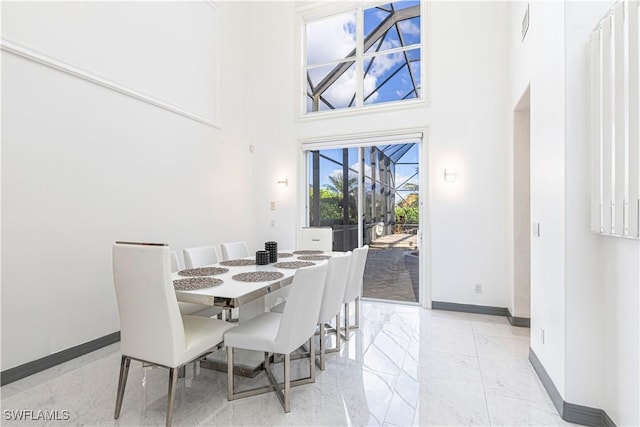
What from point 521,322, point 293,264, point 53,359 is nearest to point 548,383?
point 521,322

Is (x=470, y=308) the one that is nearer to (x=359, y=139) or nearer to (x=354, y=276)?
(x=354, y=276)

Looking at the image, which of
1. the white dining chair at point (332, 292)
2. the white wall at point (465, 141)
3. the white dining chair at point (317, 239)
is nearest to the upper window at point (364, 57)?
the white wall at point (465, 141)

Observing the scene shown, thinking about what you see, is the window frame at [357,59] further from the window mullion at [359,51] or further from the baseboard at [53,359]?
the baseboard at [53,359]

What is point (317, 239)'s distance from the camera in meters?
4.17

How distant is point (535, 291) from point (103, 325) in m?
3.94

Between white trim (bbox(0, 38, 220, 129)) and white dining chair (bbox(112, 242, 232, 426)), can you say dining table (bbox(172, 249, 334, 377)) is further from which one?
white trim (bbox(0, 38, 220, 129))

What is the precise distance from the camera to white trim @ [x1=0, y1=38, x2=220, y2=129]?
7.94ft

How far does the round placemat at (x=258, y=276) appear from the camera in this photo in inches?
91.5

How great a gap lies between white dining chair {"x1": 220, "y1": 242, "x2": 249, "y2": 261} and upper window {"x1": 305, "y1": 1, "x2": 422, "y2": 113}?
258cm

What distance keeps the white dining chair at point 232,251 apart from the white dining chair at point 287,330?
145 centimetres

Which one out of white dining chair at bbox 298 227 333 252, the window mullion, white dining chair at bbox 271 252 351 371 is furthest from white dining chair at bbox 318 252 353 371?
the window mullion

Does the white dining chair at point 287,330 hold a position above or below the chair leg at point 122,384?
above

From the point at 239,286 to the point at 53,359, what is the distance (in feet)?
6.24

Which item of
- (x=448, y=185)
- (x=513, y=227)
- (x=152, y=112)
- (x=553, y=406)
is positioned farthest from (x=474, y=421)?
(x=152, y=112)
